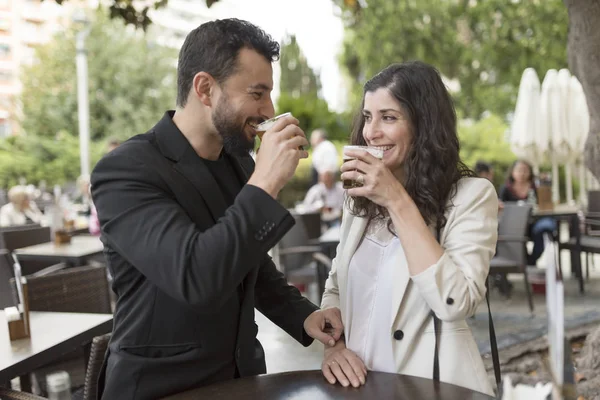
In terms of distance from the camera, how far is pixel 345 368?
1779 millimetres

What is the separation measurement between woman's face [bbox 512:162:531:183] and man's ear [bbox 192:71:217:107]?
6971mm

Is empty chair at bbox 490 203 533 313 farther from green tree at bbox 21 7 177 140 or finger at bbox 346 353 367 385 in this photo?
green tree at bbox 21 7 177 140

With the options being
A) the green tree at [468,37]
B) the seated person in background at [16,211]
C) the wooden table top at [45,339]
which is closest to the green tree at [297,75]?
the green tree at [468,37]

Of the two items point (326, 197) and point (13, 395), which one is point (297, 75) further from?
point (13, 395)

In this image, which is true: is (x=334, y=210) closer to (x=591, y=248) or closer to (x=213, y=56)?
(x=591, y=248)

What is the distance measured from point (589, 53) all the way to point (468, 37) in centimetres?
1591

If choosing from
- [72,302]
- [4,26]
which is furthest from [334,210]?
[4,26]

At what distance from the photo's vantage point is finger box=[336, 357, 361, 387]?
1.73 meters

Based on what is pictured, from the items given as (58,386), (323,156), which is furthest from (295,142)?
(323,156)

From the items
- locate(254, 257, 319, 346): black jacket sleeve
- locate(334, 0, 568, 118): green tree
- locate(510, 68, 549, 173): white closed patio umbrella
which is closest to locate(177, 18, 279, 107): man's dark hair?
locate(254, 257, 319, 346): black jacket sleeve

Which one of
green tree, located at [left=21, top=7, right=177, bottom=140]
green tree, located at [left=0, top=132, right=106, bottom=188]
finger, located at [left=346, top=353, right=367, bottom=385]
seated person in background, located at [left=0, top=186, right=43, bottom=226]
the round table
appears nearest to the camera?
the round table

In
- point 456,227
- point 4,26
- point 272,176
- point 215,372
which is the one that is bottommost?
point 215,372

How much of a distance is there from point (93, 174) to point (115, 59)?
1170 inches

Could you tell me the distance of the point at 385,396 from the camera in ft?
5.32
